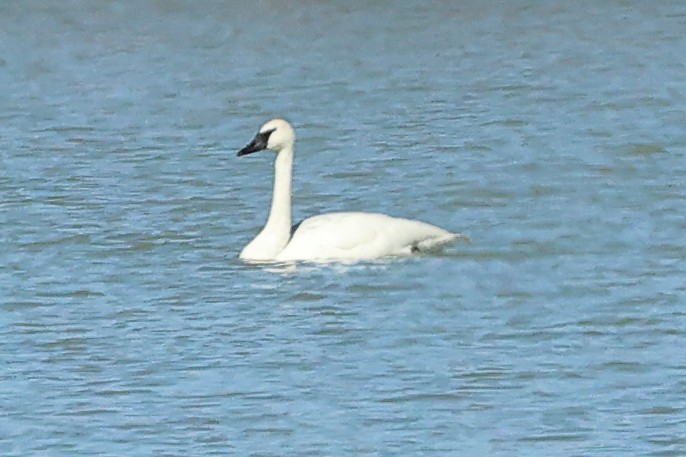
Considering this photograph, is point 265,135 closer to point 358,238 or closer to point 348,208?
point 358,238

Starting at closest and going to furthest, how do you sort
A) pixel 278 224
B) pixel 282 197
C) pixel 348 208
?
pixel 278 224, pixel 282 197, pixel 348 208

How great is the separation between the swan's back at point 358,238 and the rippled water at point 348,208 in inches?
5.0

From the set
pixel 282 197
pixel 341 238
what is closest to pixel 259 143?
pixel 282 197

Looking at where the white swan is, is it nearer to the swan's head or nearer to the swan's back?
the swan's back

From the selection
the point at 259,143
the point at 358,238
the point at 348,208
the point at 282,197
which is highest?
the point at 259,143

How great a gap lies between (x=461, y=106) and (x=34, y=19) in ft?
20.3

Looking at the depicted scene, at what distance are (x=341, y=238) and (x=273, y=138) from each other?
86 cm

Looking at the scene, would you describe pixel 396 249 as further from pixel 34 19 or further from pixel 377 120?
pixel 34 19

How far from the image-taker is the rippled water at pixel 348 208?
28.1 feet

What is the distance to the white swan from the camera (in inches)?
465

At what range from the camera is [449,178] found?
552 inches

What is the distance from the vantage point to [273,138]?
40.5 ft

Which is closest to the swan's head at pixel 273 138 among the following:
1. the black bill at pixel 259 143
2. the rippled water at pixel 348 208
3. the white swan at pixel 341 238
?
the black bill at pixel 259 143

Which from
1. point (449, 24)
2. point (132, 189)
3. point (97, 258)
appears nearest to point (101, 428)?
point (97, 258)
